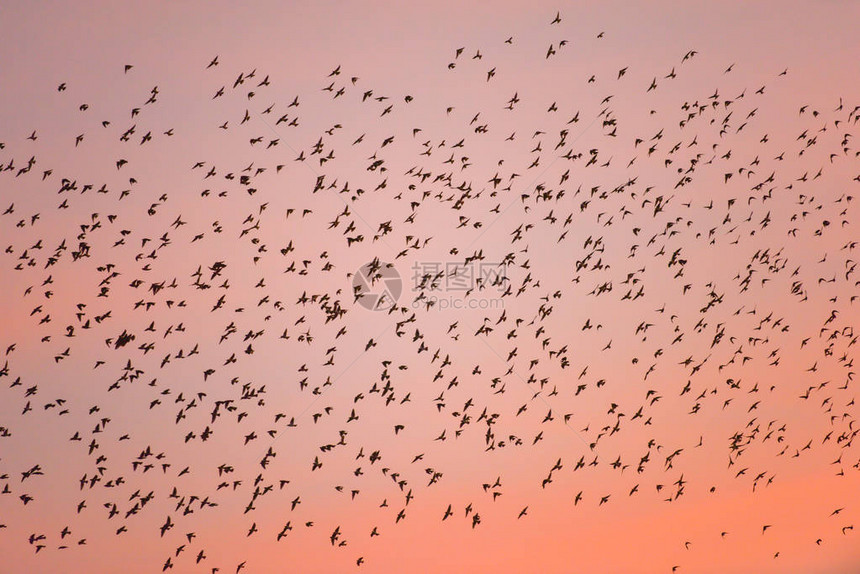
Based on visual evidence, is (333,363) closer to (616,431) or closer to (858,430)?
(616,431)

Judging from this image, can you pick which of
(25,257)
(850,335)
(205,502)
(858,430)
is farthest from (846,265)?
(25,257)

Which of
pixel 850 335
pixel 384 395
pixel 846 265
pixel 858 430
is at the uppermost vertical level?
pixel 846 265

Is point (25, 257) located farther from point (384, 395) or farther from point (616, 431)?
point (616, 431)

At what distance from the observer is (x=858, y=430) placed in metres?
41.4

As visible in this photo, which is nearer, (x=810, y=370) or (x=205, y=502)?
(x=205, y=502)

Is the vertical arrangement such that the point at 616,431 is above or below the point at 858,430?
below

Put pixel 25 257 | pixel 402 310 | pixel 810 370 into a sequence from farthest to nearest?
1. pixel 402 310
2. pixel 810 370
3. pixel 25 257

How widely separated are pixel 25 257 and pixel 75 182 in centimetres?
376

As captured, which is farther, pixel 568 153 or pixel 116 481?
pixel 568 153

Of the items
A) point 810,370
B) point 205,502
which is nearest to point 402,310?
point 205,502

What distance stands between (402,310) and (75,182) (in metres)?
15.5

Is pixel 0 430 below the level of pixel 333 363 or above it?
below

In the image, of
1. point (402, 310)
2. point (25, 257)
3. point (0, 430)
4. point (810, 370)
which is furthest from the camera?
point (402, 310)

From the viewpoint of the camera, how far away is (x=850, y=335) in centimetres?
4294
